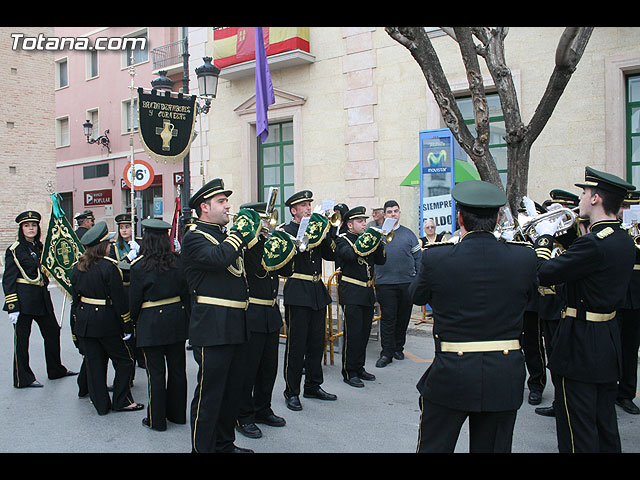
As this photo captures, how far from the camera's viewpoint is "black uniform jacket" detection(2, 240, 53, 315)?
627cm

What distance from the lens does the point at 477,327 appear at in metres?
2.95

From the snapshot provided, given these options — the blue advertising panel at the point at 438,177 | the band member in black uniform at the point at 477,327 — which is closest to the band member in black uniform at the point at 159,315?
the band member in black uniform at the point at 477,327

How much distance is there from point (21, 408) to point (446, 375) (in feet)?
15.0

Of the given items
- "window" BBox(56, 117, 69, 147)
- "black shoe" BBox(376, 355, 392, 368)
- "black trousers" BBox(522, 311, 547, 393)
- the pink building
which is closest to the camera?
"black trousers" BBox(522, 311, 547, 393)

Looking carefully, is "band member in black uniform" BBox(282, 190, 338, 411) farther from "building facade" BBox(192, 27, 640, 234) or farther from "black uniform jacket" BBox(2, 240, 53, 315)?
"building facade" BBox(192, 27, 640, 234)

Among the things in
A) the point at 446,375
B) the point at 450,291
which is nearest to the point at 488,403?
the point at 446,375

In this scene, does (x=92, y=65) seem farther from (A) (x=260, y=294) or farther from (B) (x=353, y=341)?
(A) (x=260, y=294)

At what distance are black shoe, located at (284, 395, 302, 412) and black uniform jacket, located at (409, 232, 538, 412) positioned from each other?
8.70ft

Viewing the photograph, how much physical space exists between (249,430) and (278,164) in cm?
1035

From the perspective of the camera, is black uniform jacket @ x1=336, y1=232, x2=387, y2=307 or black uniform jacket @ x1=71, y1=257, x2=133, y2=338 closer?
black uniform jacket @ x1=71, y1=257, x2=133, y2=338

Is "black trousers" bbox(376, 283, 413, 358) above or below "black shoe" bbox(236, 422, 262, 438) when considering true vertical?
above

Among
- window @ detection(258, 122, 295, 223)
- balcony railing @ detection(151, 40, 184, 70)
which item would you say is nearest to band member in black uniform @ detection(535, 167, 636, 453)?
window @ detection(258, 122, 295, 223)
